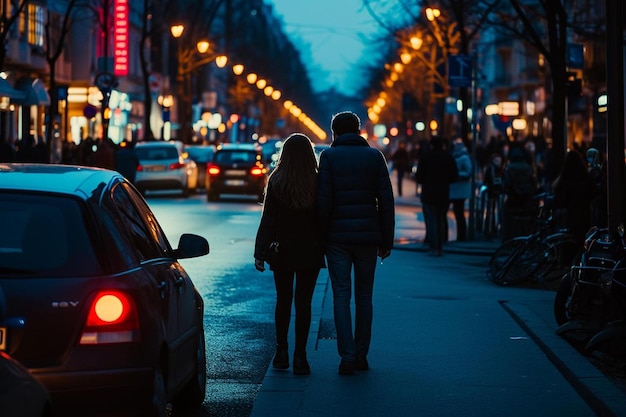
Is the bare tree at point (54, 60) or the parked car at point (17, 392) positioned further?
the bare tree at point (54, 60)

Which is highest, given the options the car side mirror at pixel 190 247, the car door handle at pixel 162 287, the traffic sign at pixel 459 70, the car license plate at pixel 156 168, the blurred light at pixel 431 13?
the blurred light at pixel 431 13

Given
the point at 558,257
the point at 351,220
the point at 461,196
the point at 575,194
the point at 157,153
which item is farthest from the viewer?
the point at 157,153

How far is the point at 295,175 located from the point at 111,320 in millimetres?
3492

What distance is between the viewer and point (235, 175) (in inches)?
1614

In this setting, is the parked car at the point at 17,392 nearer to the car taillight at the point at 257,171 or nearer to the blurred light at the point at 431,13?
the car taillight at the point at 257,171

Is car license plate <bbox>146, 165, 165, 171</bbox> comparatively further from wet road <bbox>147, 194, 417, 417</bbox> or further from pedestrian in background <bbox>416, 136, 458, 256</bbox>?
pedestrian in background <bbox>416, 136, 458, 256</bbox>

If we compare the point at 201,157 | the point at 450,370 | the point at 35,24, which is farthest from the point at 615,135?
the point at 35,24

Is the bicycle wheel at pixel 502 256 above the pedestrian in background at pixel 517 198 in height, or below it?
below

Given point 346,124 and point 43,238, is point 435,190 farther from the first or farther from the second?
point 43,238

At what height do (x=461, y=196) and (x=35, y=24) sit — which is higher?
(x=35, y=24)

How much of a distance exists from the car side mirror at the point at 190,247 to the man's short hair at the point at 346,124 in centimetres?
215

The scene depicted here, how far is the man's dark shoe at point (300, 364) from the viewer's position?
32.4 ft

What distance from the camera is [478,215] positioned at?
95.4 feet

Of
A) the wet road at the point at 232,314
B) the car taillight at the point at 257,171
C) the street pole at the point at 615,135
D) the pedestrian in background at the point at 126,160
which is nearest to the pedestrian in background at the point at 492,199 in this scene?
the wet road at the point at 232,314
